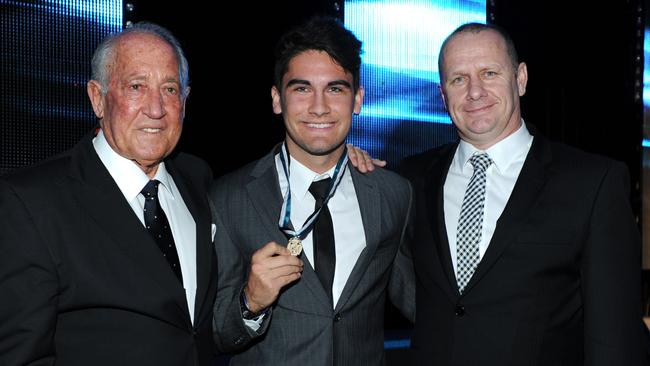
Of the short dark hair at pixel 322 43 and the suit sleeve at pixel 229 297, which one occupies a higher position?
the short dark hair at pixel 322 43

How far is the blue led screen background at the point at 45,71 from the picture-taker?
→ 3.80 meters

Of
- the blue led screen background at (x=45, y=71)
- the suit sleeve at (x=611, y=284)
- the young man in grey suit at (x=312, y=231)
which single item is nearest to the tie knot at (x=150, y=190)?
the young man in grey suit at (x=312, y=231)

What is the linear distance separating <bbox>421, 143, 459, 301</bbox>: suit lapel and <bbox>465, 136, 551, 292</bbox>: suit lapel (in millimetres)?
79

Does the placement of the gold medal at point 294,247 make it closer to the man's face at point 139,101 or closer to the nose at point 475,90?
the man's face at point 139,101

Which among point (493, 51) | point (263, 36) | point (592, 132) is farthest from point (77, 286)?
point (592, 132)

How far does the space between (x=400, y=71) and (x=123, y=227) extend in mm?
3416

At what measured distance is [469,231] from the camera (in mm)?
2379

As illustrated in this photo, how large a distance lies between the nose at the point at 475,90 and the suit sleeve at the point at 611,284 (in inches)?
20.5

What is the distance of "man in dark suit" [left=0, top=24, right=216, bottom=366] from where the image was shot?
5.75 ft

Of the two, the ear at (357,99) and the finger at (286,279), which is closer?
the finger at (286,279)

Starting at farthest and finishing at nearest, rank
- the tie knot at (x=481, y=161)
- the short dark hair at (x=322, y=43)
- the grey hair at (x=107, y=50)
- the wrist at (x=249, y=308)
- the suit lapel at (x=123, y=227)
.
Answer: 1. the short dark hair at (x=322, y=43)
2. the tie knot at (x=481, y=161)
3. the wrist at (x=249, y=308)
4. the grey hair at (x=107, y=50)
5. the suit lapel at (x=123, y=227)

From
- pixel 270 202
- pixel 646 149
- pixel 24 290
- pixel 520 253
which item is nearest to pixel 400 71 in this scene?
pixel 646 149

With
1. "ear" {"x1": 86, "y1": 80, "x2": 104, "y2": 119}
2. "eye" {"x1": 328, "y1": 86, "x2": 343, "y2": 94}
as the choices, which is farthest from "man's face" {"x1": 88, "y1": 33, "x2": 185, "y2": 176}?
"eye" {"x1": 328, "y1": 86, "x2": 343, "y2": 94}

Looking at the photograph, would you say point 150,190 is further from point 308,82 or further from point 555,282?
point 555,282
